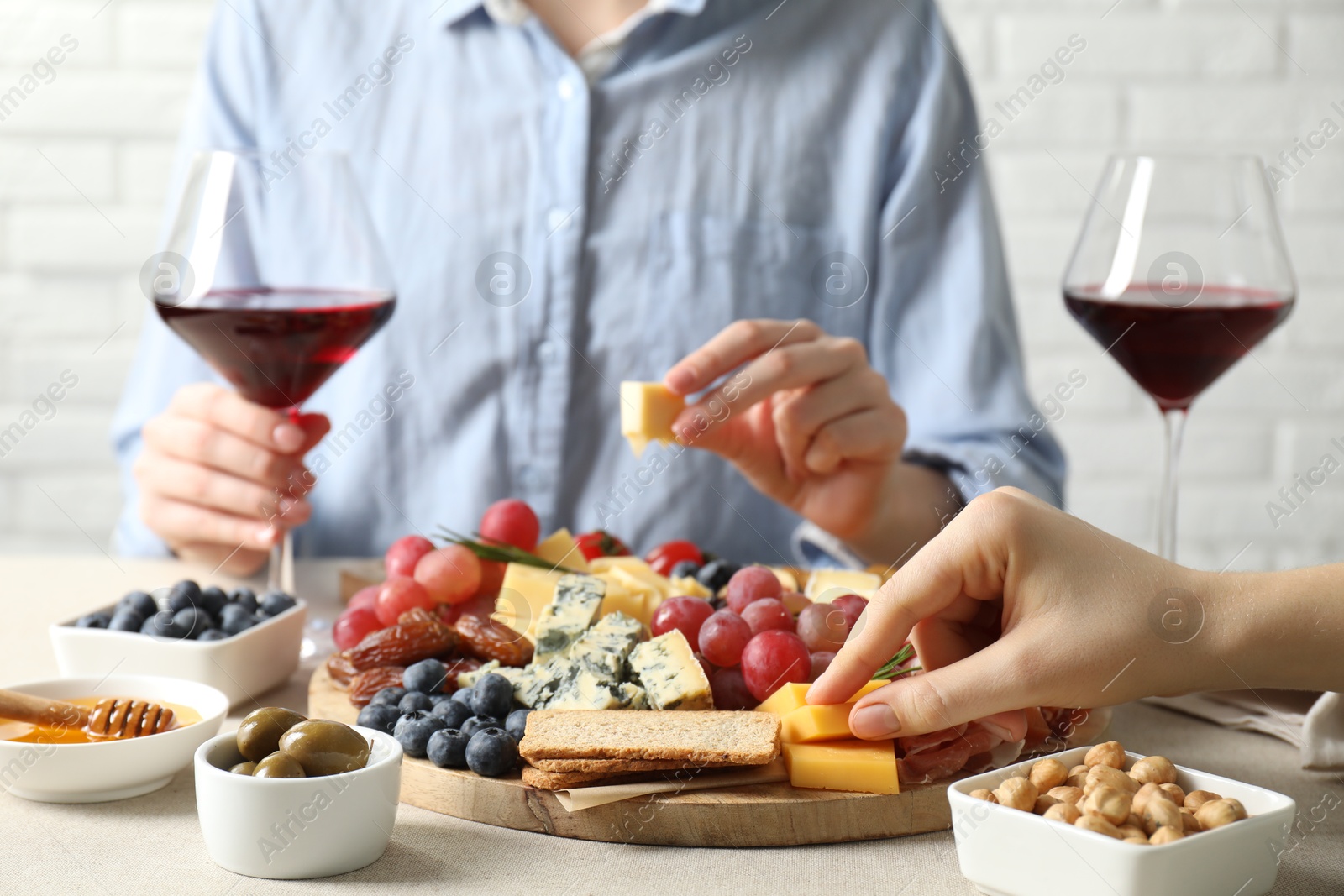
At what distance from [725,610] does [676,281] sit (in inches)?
35.0

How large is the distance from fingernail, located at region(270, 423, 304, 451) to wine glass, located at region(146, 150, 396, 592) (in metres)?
0.03

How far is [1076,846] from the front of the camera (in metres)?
0.62

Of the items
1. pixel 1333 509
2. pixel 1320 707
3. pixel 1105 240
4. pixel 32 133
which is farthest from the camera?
pixel 1333 509

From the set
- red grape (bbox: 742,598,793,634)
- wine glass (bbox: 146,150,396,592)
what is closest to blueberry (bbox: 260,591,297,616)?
wine glass (bbox: 146,150,396,592)

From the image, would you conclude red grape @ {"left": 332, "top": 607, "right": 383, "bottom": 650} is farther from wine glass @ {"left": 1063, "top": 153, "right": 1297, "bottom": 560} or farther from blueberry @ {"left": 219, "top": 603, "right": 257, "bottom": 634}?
wine glass @ {"left": 1063, "top": 153, "right": 1297, "bottom": 560}

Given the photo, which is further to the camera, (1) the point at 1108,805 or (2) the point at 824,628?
(2) the point at 824,628

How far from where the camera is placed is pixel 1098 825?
2.07 ft

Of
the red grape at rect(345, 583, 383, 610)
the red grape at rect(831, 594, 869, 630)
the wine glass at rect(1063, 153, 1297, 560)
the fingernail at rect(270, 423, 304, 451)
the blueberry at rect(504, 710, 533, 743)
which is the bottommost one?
the red grape at rect(345, 583, 383, 610)

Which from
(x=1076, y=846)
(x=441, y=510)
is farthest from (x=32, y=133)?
(x=1076, y=846)

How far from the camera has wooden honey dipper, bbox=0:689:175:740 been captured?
0.82 metres

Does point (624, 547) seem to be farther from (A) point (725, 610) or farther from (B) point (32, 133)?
(B) point (32, 133)

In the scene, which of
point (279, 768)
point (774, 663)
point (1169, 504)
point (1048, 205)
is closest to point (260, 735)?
point (279, 768)

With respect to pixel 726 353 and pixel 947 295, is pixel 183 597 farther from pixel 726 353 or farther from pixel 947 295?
pixel 947 295

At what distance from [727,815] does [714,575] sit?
40 cm
